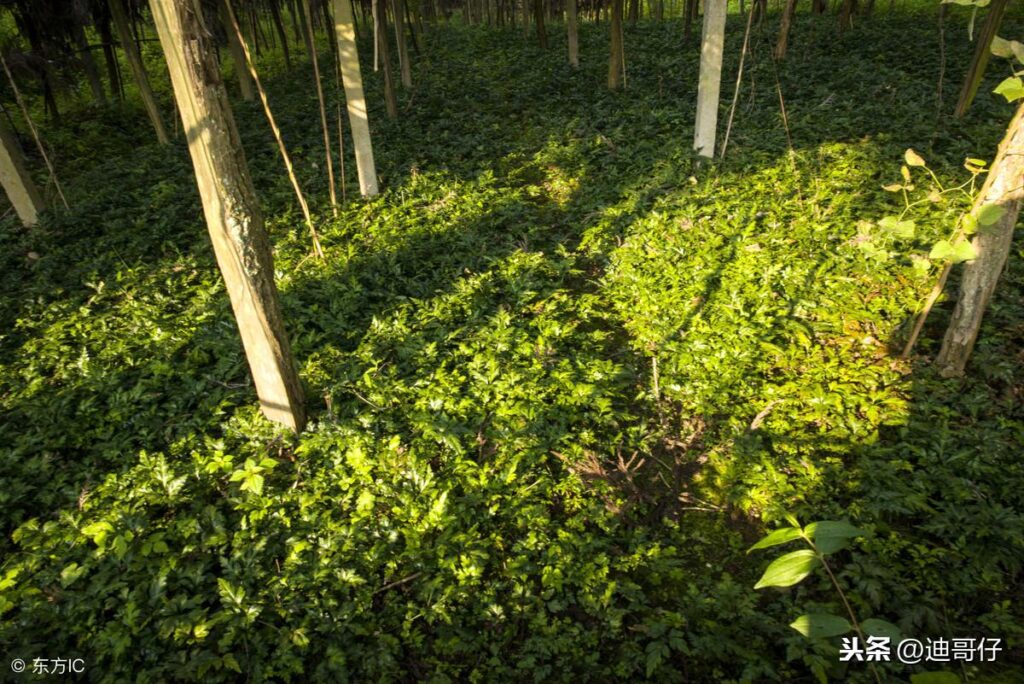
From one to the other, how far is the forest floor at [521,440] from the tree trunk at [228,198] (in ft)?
2.27

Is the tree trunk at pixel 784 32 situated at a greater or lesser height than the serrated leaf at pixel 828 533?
greater

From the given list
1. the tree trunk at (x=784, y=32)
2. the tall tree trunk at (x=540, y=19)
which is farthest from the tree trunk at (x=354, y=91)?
the tall tree trunk at (x=540, y=19)

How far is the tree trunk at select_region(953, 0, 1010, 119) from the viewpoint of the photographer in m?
7.91

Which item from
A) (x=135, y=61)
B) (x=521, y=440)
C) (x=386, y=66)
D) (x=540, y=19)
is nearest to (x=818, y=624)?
(x=521, y=440)

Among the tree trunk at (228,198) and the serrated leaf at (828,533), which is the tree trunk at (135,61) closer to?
the tree trunk at (228,198)

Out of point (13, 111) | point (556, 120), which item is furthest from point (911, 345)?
point (13, 111)

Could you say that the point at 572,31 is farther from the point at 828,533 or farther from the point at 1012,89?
the point at 828,533

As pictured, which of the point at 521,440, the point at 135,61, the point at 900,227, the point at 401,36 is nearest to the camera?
the point at 900,227

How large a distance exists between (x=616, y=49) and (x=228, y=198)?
12.0 meters

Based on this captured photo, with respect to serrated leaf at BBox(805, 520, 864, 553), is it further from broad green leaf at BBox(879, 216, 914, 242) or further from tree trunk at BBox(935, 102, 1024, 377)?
tree trunk at BBox(935, 102, 1024, 377)

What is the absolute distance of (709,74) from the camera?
8.36 metres

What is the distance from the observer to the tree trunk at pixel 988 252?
3502mm

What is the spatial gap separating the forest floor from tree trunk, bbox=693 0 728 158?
2.33ft

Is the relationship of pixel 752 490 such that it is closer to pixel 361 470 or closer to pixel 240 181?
pixel 361 470
